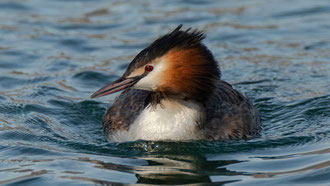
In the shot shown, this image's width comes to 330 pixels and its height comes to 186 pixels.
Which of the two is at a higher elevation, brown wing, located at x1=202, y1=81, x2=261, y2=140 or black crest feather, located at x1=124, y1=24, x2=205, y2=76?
black crest feather, located at x1=124, y1=24, x2=205, y2=76

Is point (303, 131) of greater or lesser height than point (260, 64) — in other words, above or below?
below

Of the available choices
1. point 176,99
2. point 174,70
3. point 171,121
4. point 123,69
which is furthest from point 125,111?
point 123,69

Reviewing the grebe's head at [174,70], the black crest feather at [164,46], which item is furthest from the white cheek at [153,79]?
the black crest feather at [164,46]

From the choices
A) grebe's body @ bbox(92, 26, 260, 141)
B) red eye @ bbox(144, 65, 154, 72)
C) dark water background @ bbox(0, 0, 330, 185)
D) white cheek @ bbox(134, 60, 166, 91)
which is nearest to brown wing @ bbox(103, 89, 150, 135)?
grebe's body @ bbox(92, 26, 260, 141)

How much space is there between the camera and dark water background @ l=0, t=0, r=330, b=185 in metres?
7.59

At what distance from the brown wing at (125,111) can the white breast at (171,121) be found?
0.40 meters

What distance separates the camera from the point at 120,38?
15180mm

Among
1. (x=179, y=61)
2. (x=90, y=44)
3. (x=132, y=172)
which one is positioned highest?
(x=90, y=44)

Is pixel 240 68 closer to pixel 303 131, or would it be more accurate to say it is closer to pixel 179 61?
pixel 303 131

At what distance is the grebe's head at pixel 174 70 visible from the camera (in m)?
7.89

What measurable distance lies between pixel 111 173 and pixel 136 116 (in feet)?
4.79

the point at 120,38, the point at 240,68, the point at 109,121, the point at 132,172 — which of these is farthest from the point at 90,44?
the point at 132,172

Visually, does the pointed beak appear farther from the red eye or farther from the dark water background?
the dark water background

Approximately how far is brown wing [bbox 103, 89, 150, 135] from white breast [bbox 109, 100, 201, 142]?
401 millimetres
